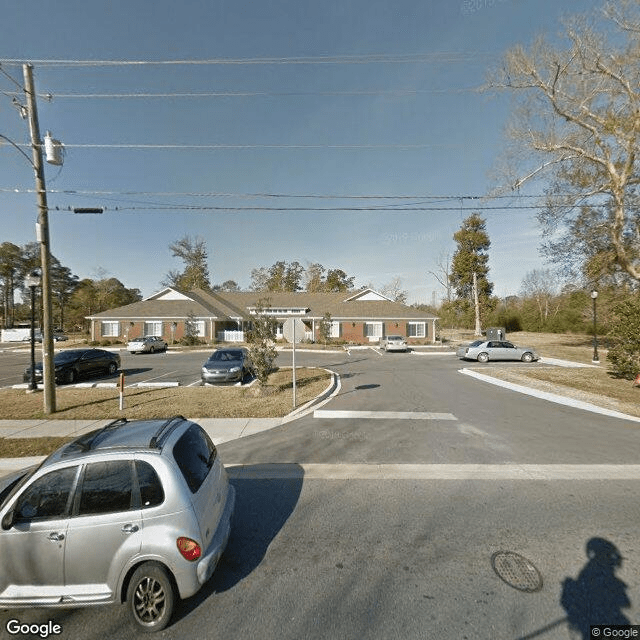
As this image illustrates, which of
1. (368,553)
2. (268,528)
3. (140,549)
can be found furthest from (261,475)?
(140,549)

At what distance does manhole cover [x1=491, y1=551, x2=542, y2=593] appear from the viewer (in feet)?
9.55

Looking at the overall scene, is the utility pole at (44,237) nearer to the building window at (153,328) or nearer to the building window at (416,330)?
the building window at (153,328)

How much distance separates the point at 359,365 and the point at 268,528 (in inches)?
585

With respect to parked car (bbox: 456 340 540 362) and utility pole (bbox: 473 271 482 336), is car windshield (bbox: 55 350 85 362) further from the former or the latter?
utility pole (bbox: 473 271 482 336)

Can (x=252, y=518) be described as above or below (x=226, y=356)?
below

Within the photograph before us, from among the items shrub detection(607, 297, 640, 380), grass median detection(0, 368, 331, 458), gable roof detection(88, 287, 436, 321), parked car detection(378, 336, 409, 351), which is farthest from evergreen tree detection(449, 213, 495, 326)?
grass median detection(0, 368, 331, 458)

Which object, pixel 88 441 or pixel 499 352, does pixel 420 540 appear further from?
pixel 499 352

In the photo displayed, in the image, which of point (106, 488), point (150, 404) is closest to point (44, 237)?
point (150, 404)

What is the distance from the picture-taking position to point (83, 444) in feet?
9.85

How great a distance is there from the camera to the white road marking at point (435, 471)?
16.6 feet

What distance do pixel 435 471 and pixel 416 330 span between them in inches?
1177

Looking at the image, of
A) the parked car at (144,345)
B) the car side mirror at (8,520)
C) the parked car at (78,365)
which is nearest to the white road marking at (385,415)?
the car side mirror at (8,520)

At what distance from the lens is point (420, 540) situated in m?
3.54

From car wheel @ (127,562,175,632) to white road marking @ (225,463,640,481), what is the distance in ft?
8.10
